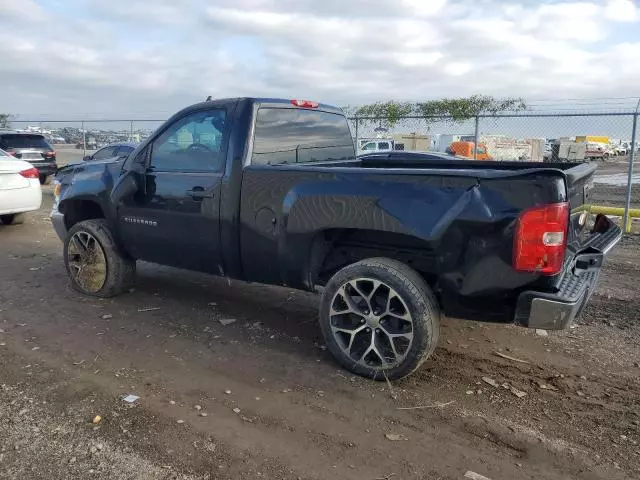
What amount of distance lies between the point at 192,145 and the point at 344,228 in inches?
69.6

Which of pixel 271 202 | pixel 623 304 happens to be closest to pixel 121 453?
pixel 271 202

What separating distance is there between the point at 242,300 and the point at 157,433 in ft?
8.51

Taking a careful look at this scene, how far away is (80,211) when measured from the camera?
5961 millimetres

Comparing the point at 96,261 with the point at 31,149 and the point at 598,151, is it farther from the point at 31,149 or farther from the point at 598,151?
the point at 598,151

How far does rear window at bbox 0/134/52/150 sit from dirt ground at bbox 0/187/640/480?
12918mm

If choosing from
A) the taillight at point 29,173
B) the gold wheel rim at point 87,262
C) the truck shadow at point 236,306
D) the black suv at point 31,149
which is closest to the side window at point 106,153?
the taillight at point 29,173

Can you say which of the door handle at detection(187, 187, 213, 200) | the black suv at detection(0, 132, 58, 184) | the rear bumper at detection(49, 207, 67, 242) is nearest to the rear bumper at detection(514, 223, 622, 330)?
the door handle at detection(187, 187, 213, 200)

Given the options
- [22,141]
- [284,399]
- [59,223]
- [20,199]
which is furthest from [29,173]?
[22,141]

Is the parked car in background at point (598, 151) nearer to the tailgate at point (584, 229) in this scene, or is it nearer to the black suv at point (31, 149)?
the black suv at point (31, 149)

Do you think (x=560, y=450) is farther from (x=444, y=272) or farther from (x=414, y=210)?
(x=414, y=210)

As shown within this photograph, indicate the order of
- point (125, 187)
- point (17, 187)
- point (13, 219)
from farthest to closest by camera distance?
1. point (13, 219)
2. point (17, 187)
3. point (125, 187)

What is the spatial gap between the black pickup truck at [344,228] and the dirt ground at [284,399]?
0.43m

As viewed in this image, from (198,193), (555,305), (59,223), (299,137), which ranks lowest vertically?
(555,305)

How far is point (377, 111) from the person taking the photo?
32969 mm
